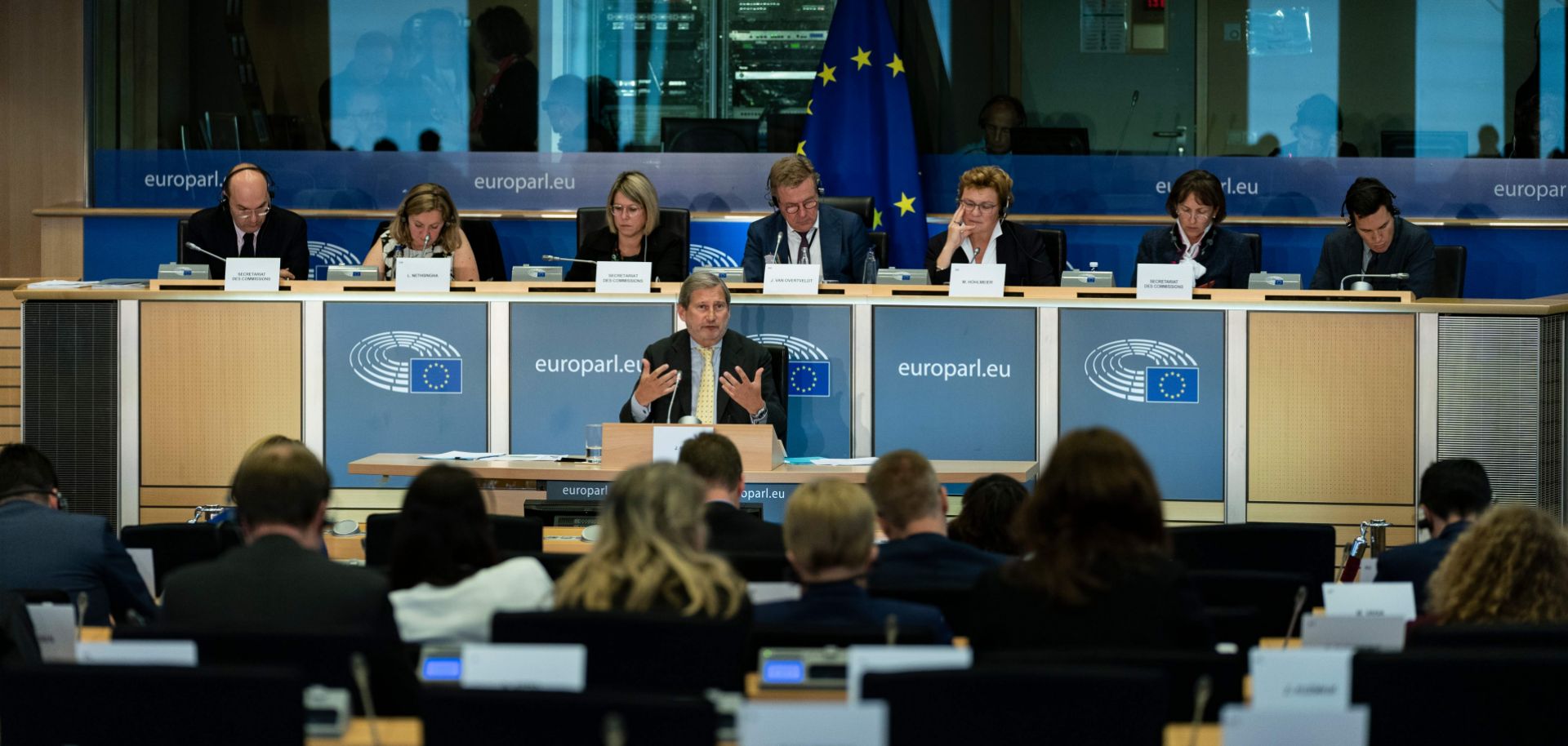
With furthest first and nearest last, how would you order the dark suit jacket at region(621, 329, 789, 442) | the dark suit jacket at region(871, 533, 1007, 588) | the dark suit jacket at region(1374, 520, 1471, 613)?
the dark suit jacket at region(621, 329, 789, 442)
the dark suit jacket at region(1374, 520, 1471, 613)
the dark suit jacket at region(871, 533, 1007, 588)

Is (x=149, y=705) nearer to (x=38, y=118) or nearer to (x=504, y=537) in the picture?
(x=504, y=537)

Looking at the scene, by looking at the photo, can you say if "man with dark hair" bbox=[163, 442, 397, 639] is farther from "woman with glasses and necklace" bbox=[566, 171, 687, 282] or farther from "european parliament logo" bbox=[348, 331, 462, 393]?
"woman with glasses and necklace" bbox=[566, 171, 687, 282]

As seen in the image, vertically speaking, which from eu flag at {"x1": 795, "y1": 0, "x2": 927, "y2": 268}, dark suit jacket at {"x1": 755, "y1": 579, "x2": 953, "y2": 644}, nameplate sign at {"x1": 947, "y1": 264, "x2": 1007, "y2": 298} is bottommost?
dark suit jacket at {"x1": 755, "y1": 579, "x2": 953, "y2": 644}

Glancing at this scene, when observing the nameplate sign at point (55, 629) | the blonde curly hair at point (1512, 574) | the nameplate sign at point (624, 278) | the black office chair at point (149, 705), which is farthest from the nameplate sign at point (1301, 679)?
the nameplate sign at point (624, 278)

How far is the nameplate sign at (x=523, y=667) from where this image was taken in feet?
7.68

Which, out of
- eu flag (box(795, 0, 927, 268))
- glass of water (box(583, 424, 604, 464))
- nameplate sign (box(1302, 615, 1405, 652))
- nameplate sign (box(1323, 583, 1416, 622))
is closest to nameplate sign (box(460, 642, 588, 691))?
Answer: nameplate sign (box(1302, 615, 1405, 652))

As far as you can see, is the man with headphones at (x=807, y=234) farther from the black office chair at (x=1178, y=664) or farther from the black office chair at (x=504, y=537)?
the black office chair at (x=1178, y=664)

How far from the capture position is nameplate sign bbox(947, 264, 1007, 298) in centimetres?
645

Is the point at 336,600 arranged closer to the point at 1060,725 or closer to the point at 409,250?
the point at 1060,725

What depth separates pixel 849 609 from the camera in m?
2.88

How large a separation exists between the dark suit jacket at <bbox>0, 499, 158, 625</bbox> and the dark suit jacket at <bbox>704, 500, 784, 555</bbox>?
1221 millimetres

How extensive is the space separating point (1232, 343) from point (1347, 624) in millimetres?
3594

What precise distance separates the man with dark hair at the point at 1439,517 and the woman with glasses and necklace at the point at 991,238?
3018 millimetres

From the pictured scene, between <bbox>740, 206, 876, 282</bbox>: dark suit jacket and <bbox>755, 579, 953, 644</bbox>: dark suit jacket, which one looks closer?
<bbox>755, 579, 953, 644</bbox>: dark suit jacket
